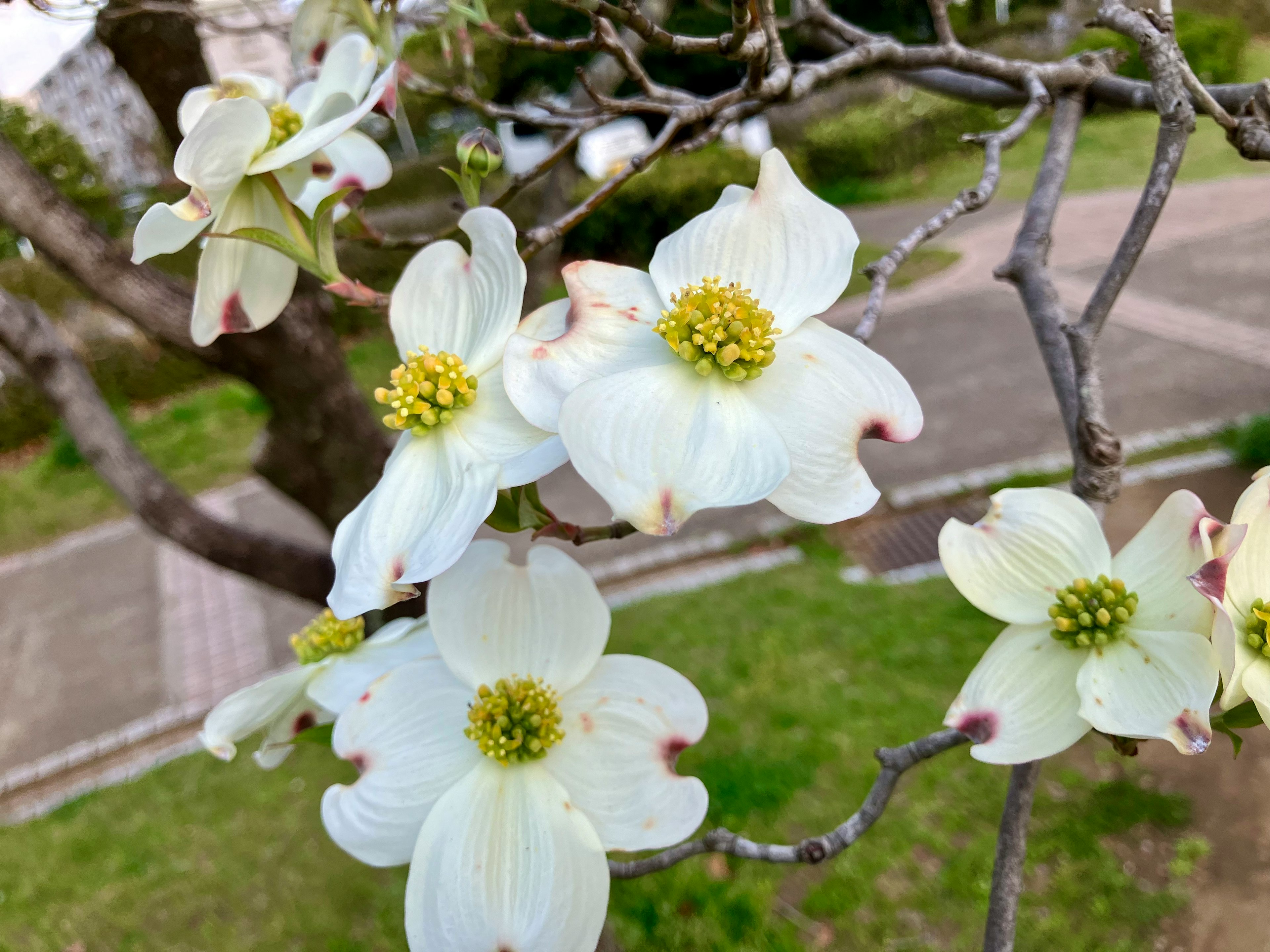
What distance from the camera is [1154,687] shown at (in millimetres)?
383

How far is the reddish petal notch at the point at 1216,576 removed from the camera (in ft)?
1.07

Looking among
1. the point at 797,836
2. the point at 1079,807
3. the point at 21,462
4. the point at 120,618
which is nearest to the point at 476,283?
the point at 797,836

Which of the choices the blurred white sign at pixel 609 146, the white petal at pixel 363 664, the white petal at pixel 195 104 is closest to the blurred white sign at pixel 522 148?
the blurred white sign at pixel 609 146

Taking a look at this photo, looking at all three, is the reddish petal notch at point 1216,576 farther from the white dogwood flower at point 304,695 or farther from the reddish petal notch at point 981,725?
the white dogwood flower at point 304,695

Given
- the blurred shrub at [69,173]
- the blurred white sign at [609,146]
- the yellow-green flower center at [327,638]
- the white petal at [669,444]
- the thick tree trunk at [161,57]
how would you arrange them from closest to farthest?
the white petal at [669,444], the yellow-green flower center at [327,638], the thick tree trunk at [161,57], the blurred shrub at [69,173], the blurred white sign at [609,146]

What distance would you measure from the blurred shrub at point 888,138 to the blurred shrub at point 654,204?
1421 millimetres

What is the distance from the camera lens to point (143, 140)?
18.9 feet

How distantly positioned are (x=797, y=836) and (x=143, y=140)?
19.7 feet

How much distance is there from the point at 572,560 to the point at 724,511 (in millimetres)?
2650

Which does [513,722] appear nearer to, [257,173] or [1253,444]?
[257,173]

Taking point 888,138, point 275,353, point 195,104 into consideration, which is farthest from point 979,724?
point 888,138

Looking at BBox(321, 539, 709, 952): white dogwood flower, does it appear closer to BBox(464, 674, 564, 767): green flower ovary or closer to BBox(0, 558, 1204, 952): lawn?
BBox(464, 674, 564, 767): green flower ovary

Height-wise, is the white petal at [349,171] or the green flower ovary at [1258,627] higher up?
the white petal at [349,171]

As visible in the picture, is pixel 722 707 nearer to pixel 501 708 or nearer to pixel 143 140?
pixel 501 708
